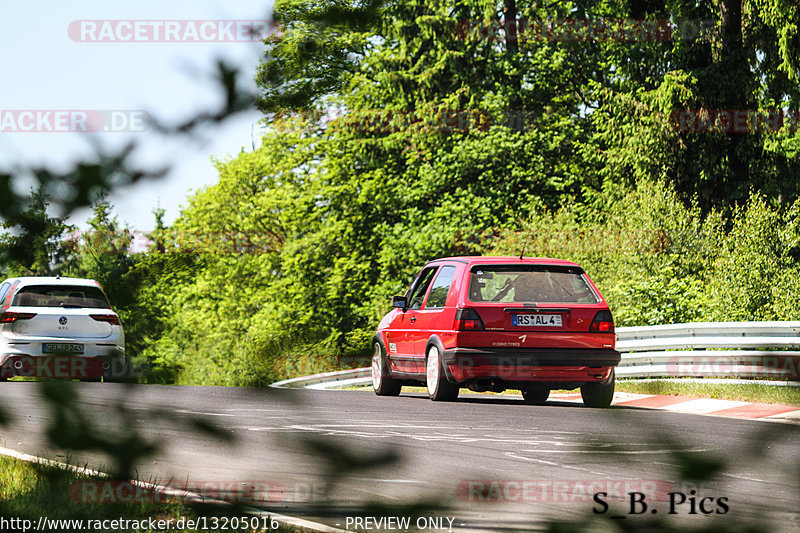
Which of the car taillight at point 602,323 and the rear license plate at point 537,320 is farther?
the car taillight at point 602,323

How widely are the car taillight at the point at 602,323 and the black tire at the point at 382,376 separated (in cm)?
341

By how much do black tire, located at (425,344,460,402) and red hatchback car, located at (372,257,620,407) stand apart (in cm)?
1

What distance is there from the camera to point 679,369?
48.0 ft

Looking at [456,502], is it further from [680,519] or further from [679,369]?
[679,369]

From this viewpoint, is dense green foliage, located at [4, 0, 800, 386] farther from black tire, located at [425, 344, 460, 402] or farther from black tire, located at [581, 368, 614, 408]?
black tire, located at [581, 368, 614, 408]

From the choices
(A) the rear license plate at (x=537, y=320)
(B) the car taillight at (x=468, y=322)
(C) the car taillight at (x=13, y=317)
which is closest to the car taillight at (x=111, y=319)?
(C) the car taillight at (x=13, y=317)

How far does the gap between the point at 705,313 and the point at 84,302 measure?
Result: 1714 cm

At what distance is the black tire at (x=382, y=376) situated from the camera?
14.5 metres

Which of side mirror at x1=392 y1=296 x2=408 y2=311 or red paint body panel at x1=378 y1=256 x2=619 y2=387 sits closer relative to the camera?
red paint body panel at x1=378 y1=256 x2=619 y2=387

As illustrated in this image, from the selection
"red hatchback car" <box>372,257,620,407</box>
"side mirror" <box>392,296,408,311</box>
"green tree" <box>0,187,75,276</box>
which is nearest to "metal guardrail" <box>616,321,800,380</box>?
"red hatchback car" <box>372,257,620,407</box>

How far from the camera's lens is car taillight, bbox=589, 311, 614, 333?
39.2 feet

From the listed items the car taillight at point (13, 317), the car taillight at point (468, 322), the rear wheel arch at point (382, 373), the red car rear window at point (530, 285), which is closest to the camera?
the car taillight at point (13, 317)

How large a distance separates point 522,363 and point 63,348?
31.5 feet

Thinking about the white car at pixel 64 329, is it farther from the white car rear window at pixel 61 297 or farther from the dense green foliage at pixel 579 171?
the dense green foliage at pixel 579 171
